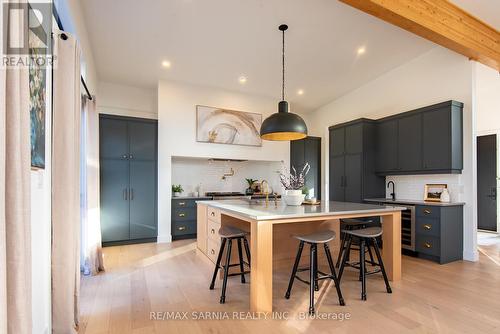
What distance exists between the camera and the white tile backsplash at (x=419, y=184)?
4.19 meters

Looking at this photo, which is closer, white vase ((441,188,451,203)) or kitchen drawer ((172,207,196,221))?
white vase ((441,188,451,203))

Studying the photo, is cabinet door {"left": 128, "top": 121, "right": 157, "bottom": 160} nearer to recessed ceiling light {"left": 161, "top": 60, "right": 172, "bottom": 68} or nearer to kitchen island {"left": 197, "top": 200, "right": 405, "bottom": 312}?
recessed ceiling light {"left": 161, "top": 60, "right": 172, "bottom": 68}

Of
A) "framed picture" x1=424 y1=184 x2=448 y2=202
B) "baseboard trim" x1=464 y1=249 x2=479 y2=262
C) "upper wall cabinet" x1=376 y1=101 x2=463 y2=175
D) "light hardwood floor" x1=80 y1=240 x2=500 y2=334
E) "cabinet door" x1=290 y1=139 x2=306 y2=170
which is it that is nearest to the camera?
"light hardwood floor" x1=80 y1=240 x2=500 y2=334

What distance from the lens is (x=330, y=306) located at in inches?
97.4

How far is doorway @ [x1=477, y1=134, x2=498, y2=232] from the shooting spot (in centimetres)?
582

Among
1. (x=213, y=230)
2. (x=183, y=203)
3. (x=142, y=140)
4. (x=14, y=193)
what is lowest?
(x=213, y=230)

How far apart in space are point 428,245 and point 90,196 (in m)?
4.82

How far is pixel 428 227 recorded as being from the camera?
13.0ft

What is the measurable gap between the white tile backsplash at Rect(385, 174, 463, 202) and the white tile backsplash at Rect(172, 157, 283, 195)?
7.87ft

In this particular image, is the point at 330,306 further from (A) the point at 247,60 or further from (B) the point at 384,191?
(A) the point at 247,60

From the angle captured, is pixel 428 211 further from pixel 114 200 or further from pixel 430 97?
pixel 114 200

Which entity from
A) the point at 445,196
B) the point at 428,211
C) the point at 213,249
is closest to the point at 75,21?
the point at 213,249

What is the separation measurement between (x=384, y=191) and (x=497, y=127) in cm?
304

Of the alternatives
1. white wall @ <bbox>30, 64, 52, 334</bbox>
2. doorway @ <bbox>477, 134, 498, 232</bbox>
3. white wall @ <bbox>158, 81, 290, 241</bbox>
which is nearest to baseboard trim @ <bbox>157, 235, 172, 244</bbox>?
white wall @ <bbox>158, 81, 290, 241</bbox>
